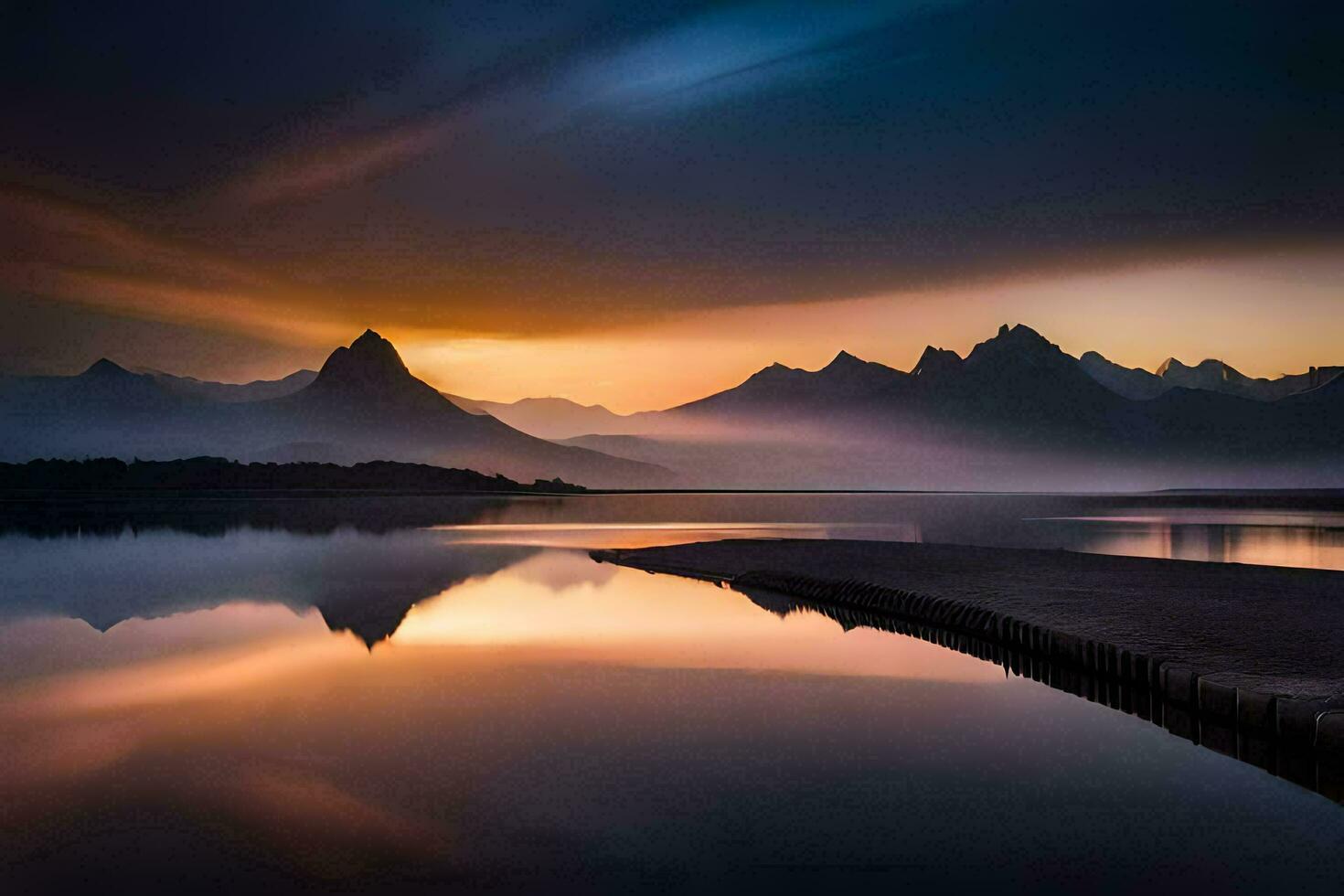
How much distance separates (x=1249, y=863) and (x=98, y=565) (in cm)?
6556

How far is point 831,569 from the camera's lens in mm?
50188

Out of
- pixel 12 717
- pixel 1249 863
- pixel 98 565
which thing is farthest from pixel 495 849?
pixel 98 565

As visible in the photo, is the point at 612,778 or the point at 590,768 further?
the point at 590,768

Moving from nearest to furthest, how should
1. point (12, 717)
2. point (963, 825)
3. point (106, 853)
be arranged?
point (106, 853), point (963, 825), point (12, 717)

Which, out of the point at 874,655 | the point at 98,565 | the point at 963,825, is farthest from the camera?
the point at 98,565

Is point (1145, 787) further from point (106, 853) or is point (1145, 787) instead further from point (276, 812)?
point (106, 853)

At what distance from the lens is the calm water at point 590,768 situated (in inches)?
588

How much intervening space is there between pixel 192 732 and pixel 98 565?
4872cm

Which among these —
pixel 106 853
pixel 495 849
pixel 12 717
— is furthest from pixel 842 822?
pixel 12 717

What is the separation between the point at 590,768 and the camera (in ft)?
66.4

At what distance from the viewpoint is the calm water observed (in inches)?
588

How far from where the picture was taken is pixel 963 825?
54.4ft

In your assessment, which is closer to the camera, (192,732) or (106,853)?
(106,853)

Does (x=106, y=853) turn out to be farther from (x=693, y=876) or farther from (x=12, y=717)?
(x=12, y=717)
